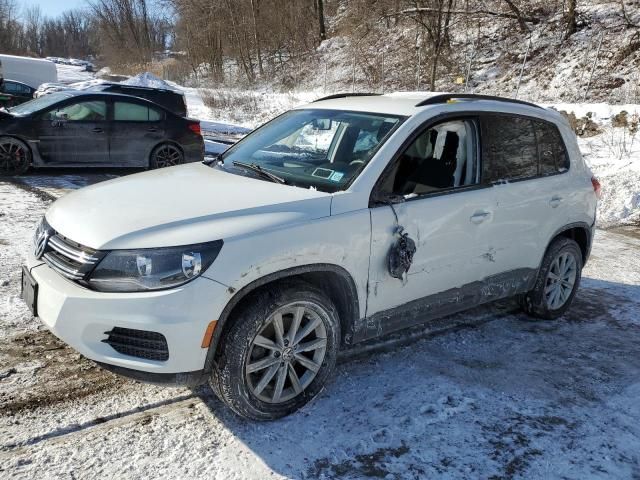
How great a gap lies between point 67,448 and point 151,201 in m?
1.36

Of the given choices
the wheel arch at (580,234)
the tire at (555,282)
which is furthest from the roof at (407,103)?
the tire at (555,282)

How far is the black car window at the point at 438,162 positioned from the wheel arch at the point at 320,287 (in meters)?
0.63

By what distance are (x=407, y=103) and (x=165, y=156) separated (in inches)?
298

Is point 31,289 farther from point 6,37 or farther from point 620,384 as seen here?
point 6,37

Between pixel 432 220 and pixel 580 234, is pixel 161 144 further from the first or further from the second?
pixel 432 220

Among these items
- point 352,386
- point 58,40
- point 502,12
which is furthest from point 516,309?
point 58,40

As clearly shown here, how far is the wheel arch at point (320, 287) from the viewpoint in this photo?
2.99m

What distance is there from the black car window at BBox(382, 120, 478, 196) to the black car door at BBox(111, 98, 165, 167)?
24.8 feet

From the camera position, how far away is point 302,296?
323 cm

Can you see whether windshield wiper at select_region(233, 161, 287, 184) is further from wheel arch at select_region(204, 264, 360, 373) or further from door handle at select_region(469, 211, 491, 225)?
door handle at select_region(469, 211, 491, 225)

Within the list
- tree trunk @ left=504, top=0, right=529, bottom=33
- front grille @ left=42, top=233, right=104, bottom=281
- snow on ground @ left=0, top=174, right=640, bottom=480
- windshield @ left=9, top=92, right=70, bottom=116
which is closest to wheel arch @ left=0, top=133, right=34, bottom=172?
windshield @ left=9, top=92, right=70, bottom=116

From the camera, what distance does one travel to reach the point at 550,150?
4.84m

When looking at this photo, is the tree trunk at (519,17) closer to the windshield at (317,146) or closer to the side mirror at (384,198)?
the windshield at (317,146)

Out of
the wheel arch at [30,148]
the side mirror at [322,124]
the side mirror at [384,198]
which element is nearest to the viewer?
the side mirror at [384,198]
